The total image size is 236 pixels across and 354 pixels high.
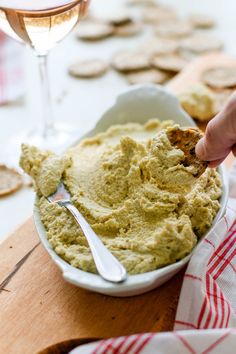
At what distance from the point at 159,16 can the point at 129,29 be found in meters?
0.16

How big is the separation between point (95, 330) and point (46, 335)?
0.08 meters

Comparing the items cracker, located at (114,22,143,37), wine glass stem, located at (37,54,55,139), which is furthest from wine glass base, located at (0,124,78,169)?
cracker, located at (114,22,143,37)

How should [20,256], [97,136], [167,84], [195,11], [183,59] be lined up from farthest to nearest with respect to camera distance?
[195,11], [183,59], [167,84], [97,136], [20,256]

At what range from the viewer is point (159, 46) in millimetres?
1985

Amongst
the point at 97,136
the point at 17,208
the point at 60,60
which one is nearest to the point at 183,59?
the point at 60,60

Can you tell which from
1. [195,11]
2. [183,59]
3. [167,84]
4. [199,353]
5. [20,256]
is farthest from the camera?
[195,11]

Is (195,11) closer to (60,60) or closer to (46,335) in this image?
(60,60)

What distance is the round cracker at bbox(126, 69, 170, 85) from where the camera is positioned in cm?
179

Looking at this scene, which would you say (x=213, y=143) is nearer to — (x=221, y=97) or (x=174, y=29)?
(x=221, y=97)

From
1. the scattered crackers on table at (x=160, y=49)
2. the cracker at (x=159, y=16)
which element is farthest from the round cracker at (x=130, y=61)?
the cracker at (x=159, y=16)

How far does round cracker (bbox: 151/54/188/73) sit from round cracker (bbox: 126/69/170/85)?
20mm

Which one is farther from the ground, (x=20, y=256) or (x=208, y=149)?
(x=208, y=149)

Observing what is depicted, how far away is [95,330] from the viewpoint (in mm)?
951

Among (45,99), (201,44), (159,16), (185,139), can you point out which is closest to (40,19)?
(45,99)
